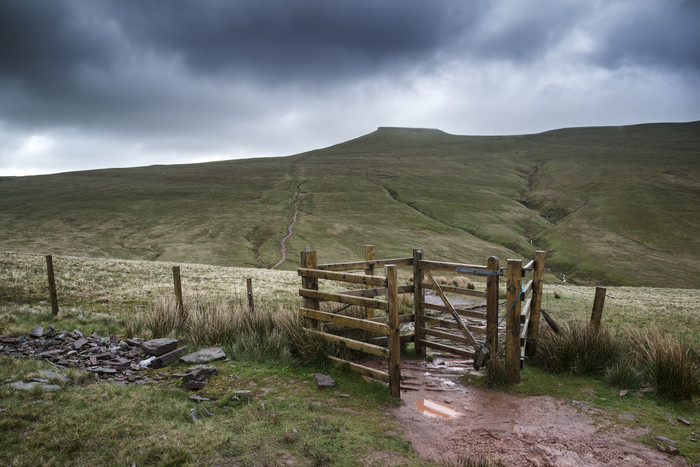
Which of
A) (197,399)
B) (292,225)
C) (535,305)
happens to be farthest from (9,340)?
(292,225)

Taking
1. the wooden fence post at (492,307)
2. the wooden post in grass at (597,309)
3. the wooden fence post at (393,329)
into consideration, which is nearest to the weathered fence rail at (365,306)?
the wooden fence post at (393,329)

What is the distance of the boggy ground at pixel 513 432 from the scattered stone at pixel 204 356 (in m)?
3.91

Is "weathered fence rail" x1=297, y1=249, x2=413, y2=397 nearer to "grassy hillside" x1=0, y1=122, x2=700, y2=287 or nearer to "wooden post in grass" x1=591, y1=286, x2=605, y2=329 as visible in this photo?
"wooden post in grass" x1=591, y1=286, x2=605, y2=329

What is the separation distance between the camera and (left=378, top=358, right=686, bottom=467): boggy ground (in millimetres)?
5113

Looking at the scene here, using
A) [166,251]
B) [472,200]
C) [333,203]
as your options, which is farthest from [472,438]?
[472,200]

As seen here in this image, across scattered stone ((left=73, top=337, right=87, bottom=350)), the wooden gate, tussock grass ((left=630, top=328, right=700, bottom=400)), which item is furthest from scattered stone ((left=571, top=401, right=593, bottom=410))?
scattered stone ((left=73, top=337, right=87, bottom=350))

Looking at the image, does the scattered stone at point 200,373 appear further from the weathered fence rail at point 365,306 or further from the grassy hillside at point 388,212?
the grassy hillside at point 388,212

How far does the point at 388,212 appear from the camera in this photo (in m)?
86.0

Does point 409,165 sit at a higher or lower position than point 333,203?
higher

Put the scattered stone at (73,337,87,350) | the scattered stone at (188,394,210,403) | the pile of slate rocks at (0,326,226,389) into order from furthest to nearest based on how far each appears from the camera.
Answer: the scattered stone at (73,337,87,350), the pile of slate rocks at (0,326,226,389), the scattered stone at (188,394,210,403)

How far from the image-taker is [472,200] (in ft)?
336

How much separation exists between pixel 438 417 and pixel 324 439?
211 cm

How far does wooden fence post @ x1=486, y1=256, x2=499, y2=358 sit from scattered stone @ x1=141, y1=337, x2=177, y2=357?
6.66 meters

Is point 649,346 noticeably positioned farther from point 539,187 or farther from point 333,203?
point 539,187
